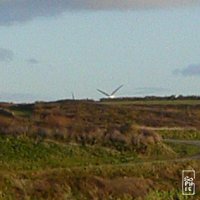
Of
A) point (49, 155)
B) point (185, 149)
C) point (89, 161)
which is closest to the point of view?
point (89, 161)

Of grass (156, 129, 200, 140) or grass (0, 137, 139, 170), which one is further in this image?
grass (156, 129, 200, 140)

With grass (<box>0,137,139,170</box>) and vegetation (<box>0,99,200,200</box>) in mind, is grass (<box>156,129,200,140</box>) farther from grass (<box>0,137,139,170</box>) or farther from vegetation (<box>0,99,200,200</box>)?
grass (<box>0,137,139,170</box>)

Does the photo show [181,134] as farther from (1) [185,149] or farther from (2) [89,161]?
(2) [89,161]

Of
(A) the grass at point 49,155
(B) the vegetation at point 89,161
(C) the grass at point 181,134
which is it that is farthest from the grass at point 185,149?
(C) the grass at point 181,134

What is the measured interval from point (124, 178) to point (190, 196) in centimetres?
245

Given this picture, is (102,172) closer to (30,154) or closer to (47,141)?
(30,154)

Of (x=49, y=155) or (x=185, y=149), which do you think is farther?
(x=185, y=149)

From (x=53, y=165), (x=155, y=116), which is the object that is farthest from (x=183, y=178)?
(x=155, y=116)

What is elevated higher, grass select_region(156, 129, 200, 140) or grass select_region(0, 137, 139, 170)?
grass select_region(156, 129, 200, 140)

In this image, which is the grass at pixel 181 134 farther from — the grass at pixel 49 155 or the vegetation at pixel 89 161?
the grass at pixel 49 155

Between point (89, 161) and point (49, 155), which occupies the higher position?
point (49, 155)

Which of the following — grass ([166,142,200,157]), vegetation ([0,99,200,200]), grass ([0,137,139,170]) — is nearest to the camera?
vegetation ([0,99,200,200])

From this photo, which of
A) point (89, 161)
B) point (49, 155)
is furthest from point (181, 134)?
point (49, 155)

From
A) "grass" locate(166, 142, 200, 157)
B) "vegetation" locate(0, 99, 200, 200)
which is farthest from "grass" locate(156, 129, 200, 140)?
"grass" locate(166, 142, 200, 157)
